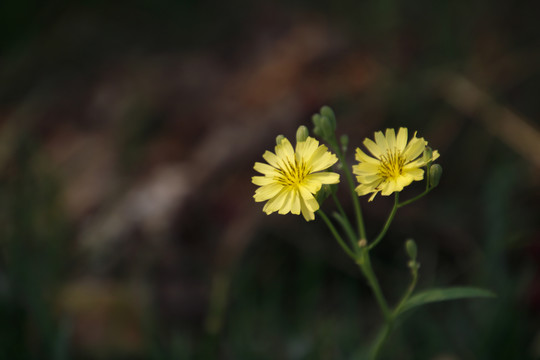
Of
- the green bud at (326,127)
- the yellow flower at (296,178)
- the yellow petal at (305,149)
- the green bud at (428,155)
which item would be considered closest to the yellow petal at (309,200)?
the yellow flower at (296,178)

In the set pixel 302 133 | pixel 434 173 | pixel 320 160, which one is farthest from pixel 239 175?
pixel 434 173

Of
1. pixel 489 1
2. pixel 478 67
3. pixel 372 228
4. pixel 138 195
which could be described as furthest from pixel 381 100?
pixel 138 195

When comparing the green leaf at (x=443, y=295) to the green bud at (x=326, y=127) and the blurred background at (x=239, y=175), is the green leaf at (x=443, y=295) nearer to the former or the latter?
the green bud at (x=326, y=127)

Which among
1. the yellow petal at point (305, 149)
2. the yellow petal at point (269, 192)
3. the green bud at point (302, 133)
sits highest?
the green bud at point (302, 133)

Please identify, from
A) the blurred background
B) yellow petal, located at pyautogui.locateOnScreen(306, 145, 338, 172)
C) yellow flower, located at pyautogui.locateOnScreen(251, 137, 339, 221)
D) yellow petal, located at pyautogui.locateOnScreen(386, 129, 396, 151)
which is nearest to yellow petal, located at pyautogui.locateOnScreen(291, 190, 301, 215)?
yellow flower, located at pyautogui.locateOnScreen(251, 137, 339, 221)

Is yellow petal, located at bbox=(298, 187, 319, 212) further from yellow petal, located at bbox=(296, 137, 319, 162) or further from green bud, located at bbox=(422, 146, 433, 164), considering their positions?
green bud, located at bbox=(422, 146, 433, 164)

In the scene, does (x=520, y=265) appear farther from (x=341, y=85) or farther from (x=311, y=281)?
(x=341, y=85)

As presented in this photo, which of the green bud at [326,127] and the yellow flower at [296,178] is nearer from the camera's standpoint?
the yellow flower at [296,178]
